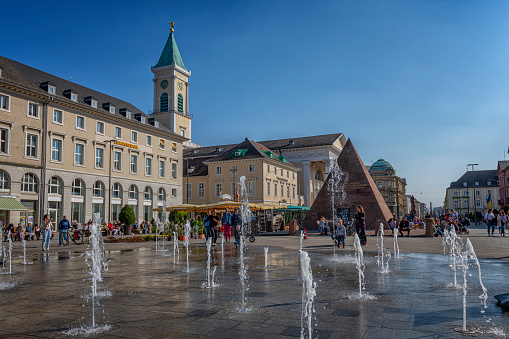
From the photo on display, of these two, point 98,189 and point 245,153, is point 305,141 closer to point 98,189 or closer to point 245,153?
point 245,153

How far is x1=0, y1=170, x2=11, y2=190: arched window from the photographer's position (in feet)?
105

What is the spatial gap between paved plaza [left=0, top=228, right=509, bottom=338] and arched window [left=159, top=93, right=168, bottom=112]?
64285 millimetres

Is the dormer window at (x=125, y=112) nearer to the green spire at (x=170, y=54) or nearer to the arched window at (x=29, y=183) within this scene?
the arched window at (x=29, y=183)

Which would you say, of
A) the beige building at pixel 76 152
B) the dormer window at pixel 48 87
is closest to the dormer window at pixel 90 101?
the beige building at pixel 76 152

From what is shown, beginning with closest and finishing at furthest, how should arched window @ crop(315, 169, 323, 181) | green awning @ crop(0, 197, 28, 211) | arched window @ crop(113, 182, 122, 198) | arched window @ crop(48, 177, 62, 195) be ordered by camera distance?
green awning @ crop(0, 197, 28, 211) < arched window @ crop(48, 177, 62, 195) < arched window @ crop(113, 182, 122, 198) < arched window @ crop(315, 169, 323, 181)

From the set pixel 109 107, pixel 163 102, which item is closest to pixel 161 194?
pixel 109 107

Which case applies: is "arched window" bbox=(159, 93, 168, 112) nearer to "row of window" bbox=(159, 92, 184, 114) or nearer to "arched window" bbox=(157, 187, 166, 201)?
"row of window" bbox=(159, 92, 184, 114)

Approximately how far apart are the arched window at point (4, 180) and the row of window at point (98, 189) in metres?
3.70

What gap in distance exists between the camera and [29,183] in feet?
112

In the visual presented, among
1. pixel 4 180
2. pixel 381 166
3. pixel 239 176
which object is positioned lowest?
pixel 4 180

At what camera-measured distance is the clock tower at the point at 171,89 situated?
232ft

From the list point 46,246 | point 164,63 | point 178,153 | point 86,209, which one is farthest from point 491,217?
point 164,63

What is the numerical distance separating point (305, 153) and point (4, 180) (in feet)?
168

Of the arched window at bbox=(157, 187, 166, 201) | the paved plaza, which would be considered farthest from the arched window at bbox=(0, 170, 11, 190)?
the paved plaza
